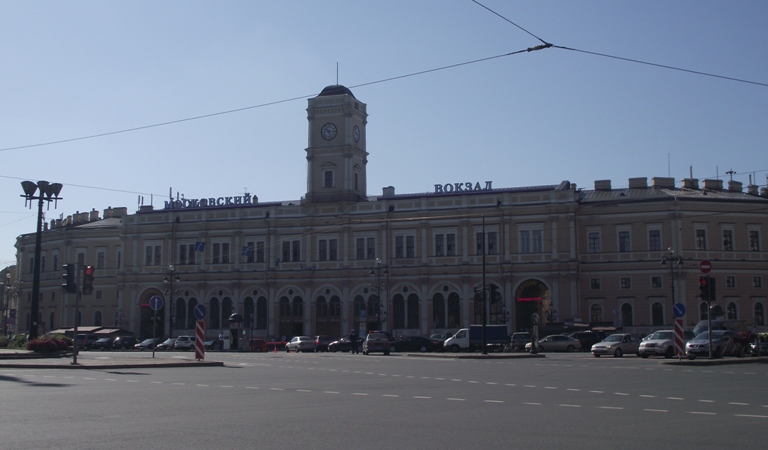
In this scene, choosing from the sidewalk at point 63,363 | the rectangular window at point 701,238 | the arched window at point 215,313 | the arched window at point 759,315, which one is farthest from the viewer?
the arched window at point 215,313

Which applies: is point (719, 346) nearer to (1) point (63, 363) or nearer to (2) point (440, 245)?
(1) point (63, 363)

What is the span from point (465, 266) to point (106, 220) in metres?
44.8

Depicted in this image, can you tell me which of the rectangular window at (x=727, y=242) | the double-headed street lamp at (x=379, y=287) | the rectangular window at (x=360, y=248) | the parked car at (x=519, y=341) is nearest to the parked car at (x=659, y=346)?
the parked car at (x=519, y=341)

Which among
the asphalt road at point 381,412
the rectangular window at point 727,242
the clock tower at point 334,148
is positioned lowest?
the asphalt road at point 381,412

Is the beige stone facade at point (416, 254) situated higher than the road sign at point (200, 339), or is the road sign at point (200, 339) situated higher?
the beige stone facade at point (416, 254)

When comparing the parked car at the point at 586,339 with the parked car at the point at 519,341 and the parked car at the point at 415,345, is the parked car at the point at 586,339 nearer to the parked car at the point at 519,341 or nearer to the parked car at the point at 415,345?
the parked car at the point at 519,341

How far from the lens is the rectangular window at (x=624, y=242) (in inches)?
2884

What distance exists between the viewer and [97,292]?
9000cm

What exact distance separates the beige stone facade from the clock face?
4.7 inches

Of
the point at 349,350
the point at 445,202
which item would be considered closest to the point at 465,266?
the point at 445,202

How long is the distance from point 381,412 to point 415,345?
45.6m

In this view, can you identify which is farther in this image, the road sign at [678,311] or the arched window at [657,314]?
the arched window at [657,314]

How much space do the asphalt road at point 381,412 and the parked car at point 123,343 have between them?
52.1 meters

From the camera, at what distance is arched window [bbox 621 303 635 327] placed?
7206 cm
